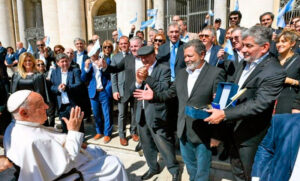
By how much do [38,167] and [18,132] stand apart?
1.15ft

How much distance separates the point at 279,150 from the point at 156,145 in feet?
6.56

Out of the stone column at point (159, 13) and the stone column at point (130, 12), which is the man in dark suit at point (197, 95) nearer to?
the stone column at point (130, 12)

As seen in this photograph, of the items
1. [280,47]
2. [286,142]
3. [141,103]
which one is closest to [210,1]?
[280,47]

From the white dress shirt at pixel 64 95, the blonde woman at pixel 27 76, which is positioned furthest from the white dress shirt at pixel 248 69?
the blonde woman at pixel 27 76

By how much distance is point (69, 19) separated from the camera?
41.2 feet

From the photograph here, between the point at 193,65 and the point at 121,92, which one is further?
the point at 121,92

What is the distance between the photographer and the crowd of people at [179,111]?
5.87 ft

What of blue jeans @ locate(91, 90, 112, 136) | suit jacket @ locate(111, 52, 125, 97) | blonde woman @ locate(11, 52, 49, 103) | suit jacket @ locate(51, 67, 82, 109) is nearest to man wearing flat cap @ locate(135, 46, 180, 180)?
suit jacket @ locate(111, 52, 125, 97)

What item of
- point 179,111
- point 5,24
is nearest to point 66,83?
point 179,111

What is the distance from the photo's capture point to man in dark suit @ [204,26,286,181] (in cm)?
200

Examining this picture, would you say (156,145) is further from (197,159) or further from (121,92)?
(121,92)

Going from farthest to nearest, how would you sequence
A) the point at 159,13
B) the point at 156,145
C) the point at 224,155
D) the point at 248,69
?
the point at 159,13 < the point at 224,155 < the point at 156,145 < the point at 248,69

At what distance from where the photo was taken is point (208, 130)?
2553 mm

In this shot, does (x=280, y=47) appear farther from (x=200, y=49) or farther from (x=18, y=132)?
(x=18, y=132)
